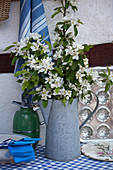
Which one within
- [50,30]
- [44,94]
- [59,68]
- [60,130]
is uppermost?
[50,30]

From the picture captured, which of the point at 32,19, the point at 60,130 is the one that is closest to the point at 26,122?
the point at 60,130

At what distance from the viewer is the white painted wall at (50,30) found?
1.46 metres

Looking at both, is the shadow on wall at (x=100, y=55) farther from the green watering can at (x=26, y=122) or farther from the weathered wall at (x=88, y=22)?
the green watering can at (x=26, y=122)

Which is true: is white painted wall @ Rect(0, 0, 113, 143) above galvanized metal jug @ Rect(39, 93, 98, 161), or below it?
above

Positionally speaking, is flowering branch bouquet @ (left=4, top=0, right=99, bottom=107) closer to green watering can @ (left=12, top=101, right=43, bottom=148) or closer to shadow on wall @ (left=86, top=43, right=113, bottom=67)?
green watering can @ (left=12, top=101, right=43, bottom=148)

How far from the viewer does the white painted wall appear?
1.46 metres

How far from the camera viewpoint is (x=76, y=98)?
109cm

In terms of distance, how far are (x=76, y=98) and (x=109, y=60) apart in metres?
0.51

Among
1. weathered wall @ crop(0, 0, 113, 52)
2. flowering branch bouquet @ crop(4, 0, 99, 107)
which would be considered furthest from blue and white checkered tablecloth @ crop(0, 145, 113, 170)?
Result: weathered wall @ crop(0, 0, 113, 52)

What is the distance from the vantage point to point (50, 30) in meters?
1.50

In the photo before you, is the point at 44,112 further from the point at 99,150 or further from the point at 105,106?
the point at 105,106

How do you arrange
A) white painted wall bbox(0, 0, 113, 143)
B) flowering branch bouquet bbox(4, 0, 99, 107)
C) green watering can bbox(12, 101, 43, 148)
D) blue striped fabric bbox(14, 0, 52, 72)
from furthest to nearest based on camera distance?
1. white painted wall bbox(0, 0, 113, 143)
2. blue striped fabric bbox(14, 0, 52, 72)
3. green watering can bbox(12, 101, 43, 148)
4. flowering branch bouquet bbox(4, 0, 99, 107)

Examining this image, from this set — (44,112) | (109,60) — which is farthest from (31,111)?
(109,60)

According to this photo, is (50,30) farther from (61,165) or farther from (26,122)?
(61,165)
